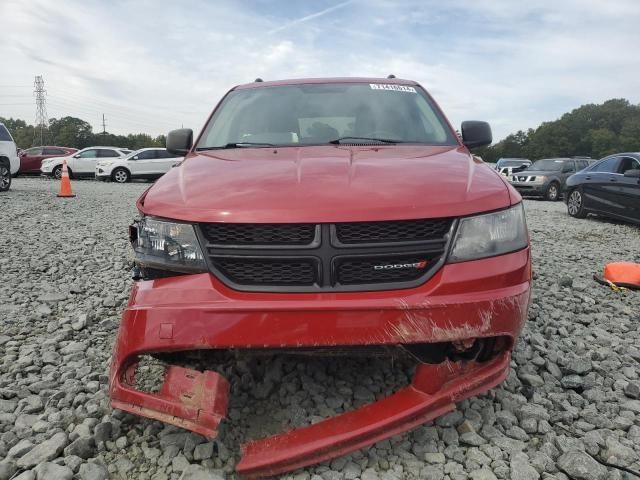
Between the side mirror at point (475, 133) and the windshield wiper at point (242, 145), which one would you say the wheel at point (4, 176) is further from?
the side mirror at point (475, 133)

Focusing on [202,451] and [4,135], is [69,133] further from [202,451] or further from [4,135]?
[202,451]

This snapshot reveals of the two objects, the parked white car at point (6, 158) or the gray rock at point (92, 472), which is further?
the parked white car at point (6, 158)

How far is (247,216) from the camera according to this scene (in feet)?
6.26

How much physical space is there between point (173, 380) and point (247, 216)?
26.7 inches

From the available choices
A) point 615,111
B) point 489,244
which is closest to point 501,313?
point 489,244

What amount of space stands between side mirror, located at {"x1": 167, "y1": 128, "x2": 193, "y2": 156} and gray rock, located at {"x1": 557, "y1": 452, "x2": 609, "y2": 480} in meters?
2.72

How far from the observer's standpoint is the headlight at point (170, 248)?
198 cm

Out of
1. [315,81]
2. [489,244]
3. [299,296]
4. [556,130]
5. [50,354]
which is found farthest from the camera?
[556,130]

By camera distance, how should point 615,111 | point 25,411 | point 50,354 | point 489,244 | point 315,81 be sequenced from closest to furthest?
point 489,244 → point 25,411 → point 50,354 → point 315,81 → point 615,111

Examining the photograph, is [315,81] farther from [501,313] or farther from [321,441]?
[321,441]

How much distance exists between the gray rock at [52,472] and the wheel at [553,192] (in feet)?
56.9

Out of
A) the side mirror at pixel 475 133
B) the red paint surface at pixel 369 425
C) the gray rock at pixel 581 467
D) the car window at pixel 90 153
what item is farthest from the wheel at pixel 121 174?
the gray rock at pixel 581 467

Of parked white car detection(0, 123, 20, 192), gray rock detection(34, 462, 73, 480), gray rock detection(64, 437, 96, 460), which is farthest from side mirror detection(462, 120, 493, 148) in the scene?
parked white car detection(0, 123, 20, 192)

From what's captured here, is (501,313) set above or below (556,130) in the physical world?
below
